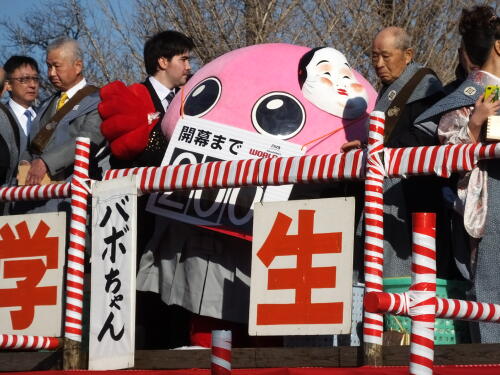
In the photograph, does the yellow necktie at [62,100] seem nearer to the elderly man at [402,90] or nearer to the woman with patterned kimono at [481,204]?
the elderly man at [402,90]

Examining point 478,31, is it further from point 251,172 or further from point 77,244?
point 77,244

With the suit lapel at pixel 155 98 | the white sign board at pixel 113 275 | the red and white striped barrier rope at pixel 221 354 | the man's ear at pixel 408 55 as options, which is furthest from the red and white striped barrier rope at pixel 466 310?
the suit lapel at pixel 155 98

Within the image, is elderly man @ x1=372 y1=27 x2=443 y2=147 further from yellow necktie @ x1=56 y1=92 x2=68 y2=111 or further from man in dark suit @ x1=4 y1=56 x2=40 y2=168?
man in dark suit @ x1=4 y1=56 x2=40 y2=168

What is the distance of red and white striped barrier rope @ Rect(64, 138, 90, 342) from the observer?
6688 mm

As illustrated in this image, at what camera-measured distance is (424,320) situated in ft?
14.0

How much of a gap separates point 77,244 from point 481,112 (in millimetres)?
2379

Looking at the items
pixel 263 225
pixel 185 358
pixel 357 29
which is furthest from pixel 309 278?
pixel 357 29

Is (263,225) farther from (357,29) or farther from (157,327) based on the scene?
(357,29)

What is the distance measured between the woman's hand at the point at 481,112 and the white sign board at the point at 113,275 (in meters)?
1.80

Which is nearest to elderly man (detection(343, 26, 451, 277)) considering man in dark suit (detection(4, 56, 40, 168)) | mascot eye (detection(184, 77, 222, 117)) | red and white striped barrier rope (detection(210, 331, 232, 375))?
mascot eye (detection(184, 77, 222, 117))

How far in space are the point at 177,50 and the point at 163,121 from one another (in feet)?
2.64

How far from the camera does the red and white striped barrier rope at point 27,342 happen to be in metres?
6.56

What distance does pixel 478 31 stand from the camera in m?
6.48

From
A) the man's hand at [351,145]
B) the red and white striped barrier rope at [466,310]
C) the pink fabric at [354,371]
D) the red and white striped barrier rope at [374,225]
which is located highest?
the man's hand at [351,145]
